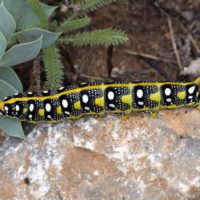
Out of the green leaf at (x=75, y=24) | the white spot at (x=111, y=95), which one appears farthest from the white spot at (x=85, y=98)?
the green leaf at (x=75, y=24)

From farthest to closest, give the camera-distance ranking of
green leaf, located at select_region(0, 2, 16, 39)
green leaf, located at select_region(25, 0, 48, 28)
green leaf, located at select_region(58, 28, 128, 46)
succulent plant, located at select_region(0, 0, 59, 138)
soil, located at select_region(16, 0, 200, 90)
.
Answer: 1. soil, located at select_region(16, 0, 200, 90)
2. green leaf, located at select_region(58, 28, 128, 46)
3. green leaf, located at select_region(25, 0, 48, 28)
4. succulent plant, located at select_region(0, 0, 59, 138)
5. green leaf, located at select_region(0, 2, 16, 39)

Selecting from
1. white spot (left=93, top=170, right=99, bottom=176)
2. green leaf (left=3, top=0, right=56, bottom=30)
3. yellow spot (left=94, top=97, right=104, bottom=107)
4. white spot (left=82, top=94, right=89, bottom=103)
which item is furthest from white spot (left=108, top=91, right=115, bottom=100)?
green leaf (left=3, top=0, right=56, bottom=30)

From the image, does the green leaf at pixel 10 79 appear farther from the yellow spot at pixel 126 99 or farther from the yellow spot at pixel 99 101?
the yellow spot at pixel 126 99

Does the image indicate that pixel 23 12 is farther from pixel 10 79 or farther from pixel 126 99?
pixel 126 99

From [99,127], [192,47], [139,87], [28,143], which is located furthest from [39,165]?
[192,47]

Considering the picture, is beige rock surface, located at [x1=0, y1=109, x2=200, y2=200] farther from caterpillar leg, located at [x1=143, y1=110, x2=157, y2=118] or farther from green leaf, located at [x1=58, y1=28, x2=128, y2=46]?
green leaf, located at [x1=58, y1=28, x2=128, y2=46]

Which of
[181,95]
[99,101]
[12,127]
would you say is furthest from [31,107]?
[181,95]
